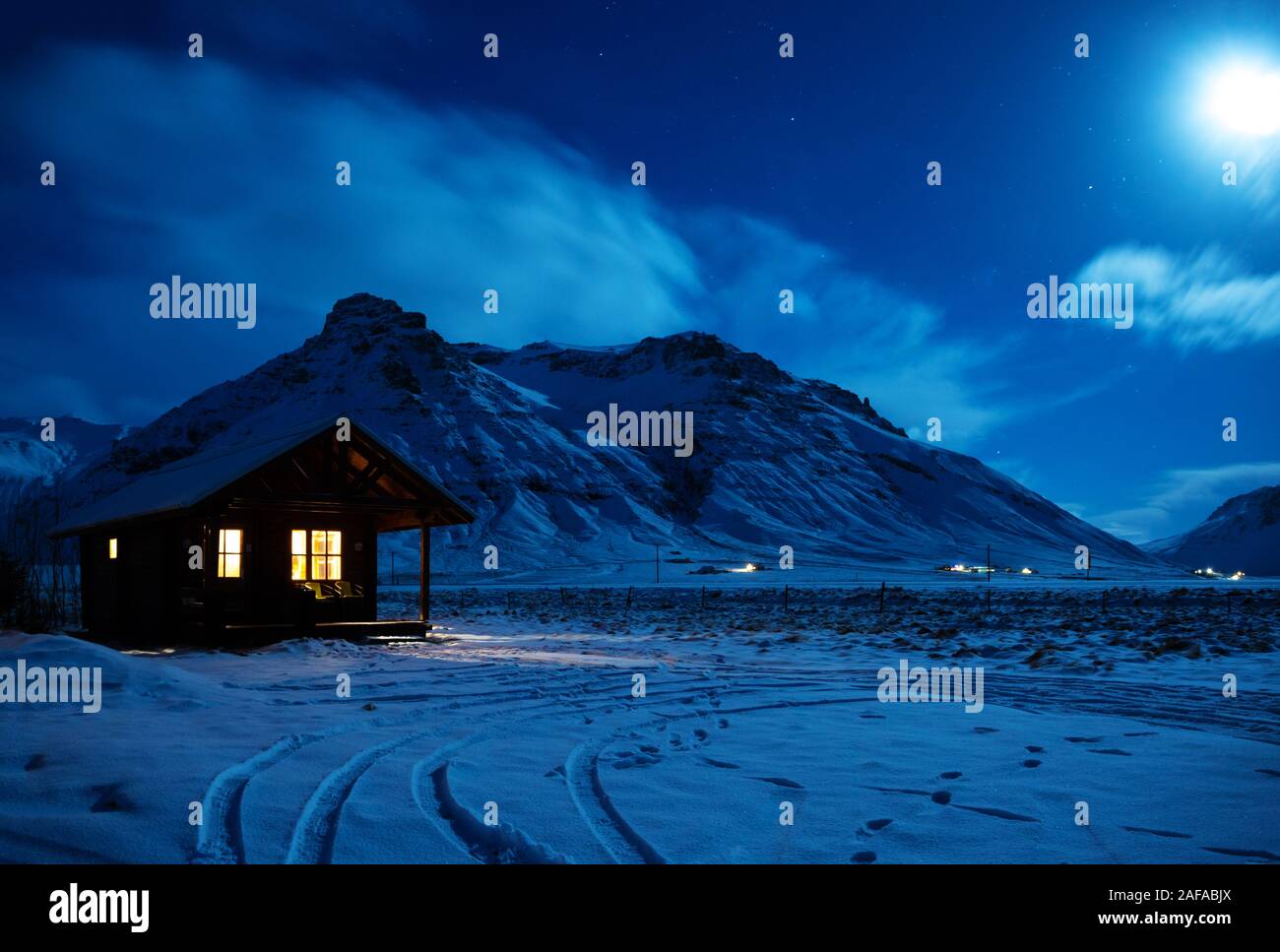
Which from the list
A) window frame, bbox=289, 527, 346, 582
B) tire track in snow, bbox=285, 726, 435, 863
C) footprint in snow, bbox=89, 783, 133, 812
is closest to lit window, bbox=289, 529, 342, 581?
window frame, bbox=289, 527, 346, 582

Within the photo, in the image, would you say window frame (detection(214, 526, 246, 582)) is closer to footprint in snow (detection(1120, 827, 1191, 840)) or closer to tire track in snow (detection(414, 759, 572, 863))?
tire track in snow (detection(414, 759, 572, 863))

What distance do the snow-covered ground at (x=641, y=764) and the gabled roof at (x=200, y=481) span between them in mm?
5730

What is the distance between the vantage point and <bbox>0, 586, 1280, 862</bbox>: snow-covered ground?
14.0ft

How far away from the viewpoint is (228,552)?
18031mm

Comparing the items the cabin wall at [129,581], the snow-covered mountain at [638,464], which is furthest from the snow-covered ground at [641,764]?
the snow-covered mountain at [638,464]

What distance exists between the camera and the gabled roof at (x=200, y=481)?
16453 mm

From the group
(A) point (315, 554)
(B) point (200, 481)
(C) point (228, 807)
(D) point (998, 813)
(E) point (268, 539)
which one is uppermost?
(B) point (200, 481)

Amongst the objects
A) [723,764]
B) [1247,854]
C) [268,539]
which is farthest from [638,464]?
[1247,854]

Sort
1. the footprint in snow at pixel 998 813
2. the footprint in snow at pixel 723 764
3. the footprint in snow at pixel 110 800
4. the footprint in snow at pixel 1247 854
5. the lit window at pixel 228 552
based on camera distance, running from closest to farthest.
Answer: the footprint in snow at pixel 1247 854, the footprint in snow at pixel 110 800, the footprint in snow at pixel 998 813, the footprint in snow at pixel 723 764, the lit window at pixel 228 552

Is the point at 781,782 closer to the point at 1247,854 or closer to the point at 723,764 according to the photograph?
the point at 723,764

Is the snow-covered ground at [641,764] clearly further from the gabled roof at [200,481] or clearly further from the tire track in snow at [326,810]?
the gabled roof at [200,481]

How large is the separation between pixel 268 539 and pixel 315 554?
125cm

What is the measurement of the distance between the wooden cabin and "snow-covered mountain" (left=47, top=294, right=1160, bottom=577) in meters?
64.0
